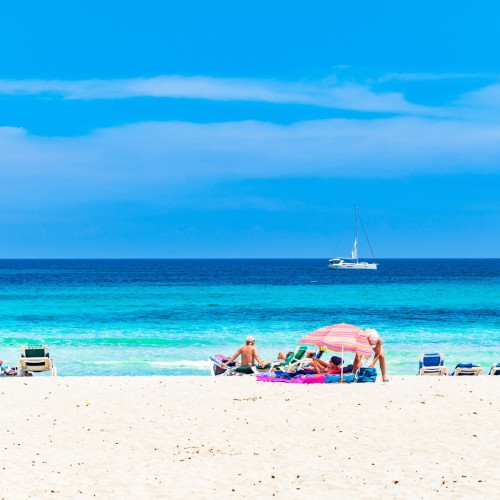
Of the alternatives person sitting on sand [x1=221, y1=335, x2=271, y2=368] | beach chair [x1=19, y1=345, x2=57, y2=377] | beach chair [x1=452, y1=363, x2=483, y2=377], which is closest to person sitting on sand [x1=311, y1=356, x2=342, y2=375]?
person sitting on sand [x1=221, y1=335, x2=271, y2=368]

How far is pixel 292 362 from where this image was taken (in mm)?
20328

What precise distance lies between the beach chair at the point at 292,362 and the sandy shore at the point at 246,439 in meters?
2.12

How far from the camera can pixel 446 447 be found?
1148 centimetres

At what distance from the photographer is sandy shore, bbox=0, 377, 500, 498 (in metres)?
9.56

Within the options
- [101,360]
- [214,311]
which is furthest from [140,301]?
[101,360]

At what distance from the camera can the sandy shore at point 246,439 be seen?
31.4ft

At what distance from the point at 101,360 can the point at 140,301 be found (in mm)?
34397

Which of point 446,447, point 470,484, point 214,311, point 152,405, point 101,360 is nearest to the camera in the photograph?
point 470,484

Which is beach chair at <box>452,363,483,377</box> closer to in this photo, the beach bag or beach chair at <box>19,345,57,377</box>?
the beach bag

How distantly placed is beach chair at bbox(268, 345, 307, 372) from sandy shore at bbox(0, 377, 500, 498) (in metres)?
2.12

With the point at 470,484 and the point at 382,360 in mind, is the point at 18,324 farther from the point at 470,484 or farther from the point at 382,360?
the point at 470,484

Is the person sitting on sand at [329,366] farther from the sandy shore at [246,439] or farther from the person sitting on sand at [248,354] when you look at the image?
the person sitting on sand at [248,354]

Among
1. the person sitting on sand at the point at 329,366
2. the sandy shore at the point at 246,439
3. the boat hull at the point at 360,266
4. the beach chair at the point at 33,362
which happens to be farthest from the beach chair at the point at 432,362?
the boat hull at the point at 360,266

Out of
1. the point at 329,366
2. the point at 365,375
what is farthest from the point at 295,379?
the point at 365,375
